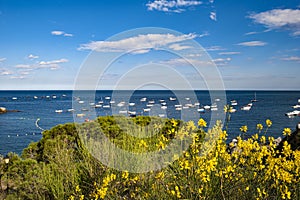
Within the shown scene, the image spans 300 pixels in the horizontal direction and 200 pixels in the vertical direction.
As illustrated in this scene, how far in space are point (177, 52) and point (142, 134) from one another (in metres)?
1.75

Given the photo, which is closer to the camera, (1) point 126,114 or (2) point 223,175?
(2) point 223,175

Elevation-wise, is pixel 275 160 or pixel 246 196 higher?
pixel 275 160

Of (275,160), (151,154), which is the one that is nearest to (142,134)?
(151,154)

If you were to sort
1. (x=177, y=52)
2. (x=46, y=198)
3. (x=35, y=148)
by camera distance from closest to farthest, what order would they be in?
(x=46, y=198), (x=177, y=52), (x=35, y=148)

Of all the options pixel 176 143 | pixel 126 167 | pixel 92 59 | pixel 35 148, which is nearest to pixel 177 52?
pixel 92 59

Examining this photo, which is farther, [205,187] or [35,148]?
[35,148]

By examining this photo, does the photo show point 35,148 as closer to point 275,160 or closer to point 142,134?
point 142,134

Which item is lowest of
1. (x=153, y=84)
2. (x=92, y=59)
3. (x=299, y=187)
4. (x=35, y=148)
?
(x=35, y=148)

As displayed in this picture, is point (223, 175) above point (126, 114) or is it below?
below

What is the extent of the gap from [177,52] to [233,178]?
8.90ft

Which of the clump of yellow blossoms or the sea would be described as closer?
the clump of yellow blossoms

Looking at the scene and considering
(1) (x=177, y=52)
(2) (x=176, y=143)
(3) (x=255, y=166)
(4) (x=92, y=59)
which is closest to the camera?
(3) (x=255, y=166)

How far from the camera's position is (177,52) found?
5312 mm

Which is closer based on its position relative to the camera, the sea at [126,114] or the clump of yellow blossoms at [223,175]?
the clump of yellow blossoms at [223,175]
